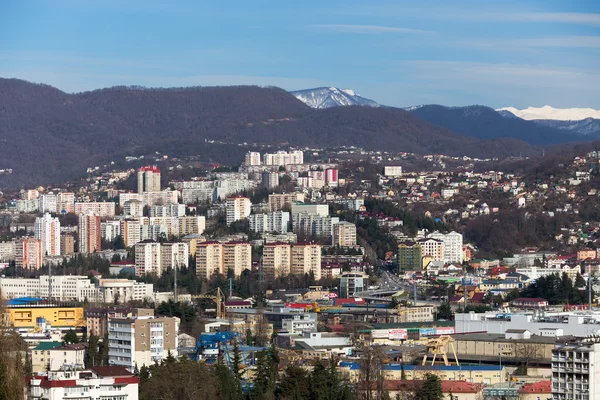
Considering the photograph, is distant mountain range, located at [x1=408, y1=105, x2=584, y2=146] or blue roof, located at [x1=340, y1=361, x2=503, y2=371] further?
distant mountain range, located at [x1=408, y1=105, x2=584, y2=146]

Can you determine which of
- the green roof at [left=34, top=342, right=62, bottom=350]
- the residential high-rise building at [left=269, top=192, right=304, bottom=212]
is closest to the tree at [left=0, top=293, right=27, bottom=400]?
the green roof at [left=34, top=342, right=62, bottom=350]

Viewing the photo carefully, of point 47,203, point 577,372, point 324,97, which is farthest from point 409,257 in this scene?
point 324,97

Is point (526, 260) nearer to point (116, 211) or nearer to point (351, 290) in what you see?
point (351, 290)

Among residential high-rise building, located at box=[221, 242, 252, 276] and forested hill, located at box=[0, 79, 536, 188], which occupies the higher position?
forested hill, located at box=[0, 79, 536, 188]

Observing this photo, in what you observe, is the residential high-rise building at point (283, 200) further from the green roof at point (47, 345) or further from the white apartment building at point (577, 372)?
the white apartment building at point (577, 372)

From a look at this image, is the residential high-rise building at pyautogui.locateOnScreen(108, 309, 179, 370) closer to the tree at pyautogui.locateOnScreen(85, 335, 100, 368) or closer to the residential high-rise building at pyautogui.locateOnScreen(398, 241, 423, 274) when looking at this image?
the tree at pyautogui.locateOnScreen(85, 335, 100, 368)

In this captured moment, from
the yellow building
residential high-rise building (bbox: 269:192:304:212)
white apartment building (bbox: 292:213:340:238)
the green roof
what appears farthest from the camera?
residential high-rise building (bbox: 269:192:304:212)

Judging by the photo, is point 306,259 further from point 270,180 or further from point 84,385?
point 84,385
